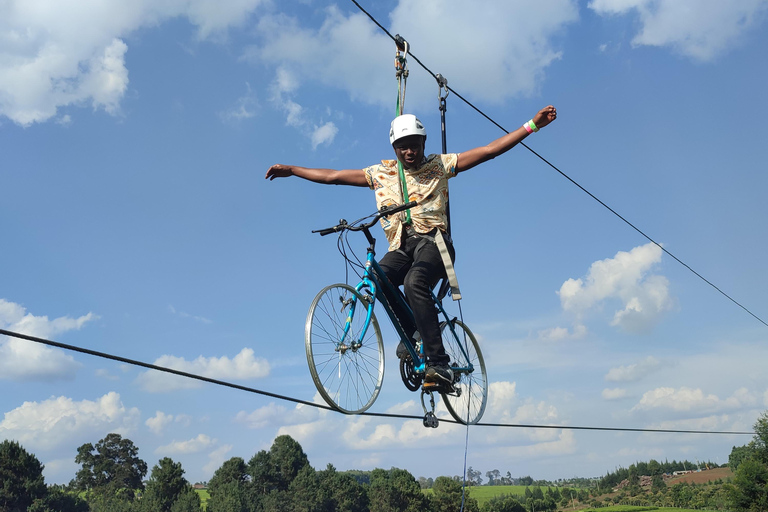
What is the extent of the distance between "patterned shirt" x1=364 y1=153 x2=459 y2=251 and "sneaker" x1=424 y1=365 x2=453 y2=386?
4.05ft

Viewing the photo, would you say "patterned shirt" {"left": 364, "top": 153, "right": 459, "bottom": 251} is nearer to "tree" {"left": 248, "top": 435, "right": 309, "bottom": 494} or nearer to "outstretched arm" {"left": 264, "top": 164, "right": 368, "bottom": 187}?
"outstretched arm" {"left": 264, "top": 164, "right": 368, "bottom": 187}

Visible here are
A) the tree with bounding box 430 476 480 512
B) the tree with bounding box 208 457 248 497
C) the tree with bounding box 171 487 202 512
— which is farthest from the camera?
the tree with bounding box 430 476 480 512

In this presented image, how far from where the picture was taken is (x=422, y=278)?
256 inches

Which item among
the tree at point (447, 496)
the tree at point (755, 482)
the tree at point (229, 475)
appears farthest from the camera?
the tree at point (447, 496)

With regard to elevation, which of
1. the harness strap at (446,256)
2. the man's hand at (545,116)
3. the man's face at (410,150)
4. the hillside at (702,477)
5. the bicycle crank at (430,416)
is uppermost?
the hillside at (702,477)

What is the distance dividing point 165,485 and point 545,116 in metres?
118

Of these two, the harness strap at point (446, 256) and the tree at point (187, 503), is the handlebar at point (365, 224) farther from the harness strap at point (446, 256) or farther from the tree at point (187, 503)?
the tree at point (187, 503)

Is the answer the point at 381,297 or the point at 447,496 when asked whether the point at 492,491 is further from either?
the point at 381,297

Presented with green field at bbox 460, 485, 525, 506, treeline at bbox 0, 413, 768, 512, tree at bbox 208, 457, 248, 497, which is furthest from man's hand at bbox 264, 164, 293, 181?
green field at bbox 460, 485, 525, 506

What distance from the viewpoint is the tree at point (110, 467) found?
117 metres

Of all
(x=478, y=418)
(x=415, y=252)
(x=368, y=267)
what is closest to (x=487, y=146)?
(x=415, y=252)

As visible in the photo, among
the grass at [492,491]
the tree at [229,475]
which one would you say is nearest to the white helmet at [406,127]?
the tree at [229,475]

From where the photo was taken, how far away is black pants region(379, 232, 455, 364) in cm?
648

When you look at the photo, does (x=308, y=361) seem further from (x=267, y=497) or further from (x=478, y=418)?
(x=267, y=497)
